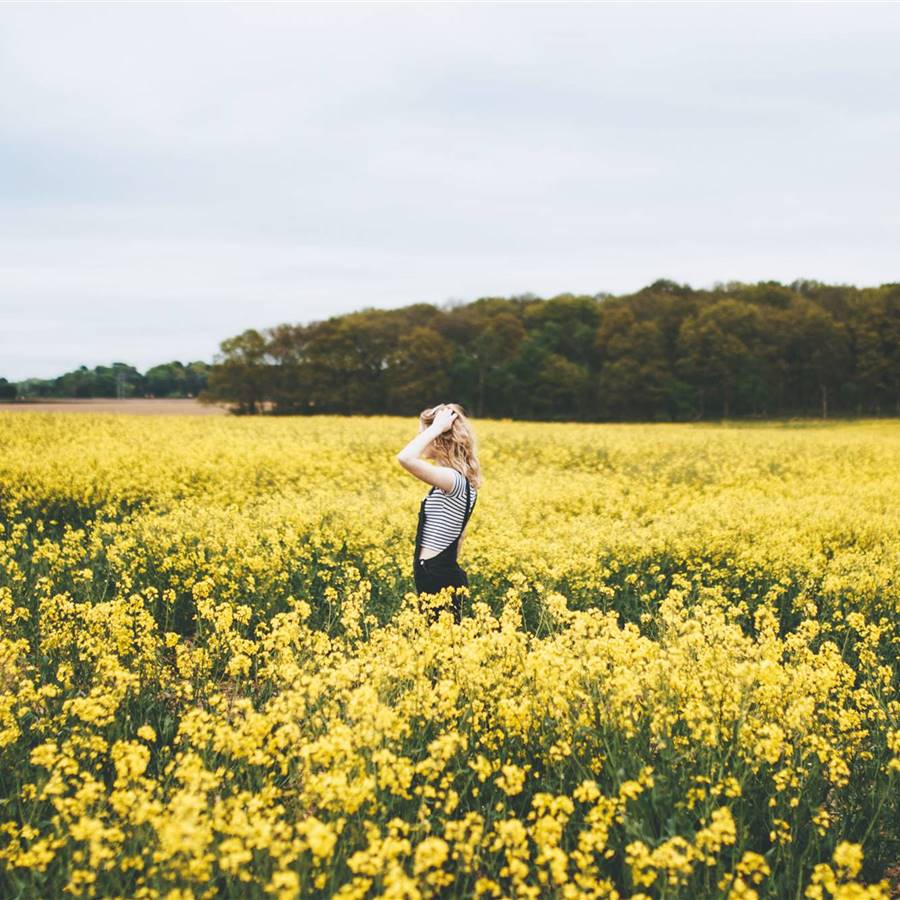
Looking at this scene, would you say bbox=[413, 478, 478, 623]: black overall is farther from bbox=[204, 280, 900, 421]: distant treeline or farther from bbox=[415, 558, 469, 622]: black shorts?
bbox=[204, 280, 900, 421]: distant treeline

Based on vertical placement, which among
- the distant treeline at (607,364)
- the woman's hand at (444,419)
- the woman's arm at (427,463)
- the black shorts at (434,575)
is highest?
the distant treeline at (607,364)

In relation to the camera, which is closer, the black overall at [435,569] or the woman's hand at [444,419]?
the woman's hand at [444,419]

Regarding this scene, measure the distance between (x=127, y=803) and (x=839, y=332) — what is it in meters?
76.6

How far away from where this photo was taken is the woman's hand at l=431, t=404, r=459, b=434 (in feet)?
19.1

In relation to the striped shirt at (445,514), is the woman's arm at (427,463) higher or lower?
higher

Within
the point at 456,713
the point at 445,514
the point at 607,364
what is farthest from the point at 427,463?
the point at 607,364

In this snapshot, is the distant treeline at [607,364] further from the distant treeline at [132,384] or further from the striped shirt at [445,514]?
the striped shirt at [445,514]

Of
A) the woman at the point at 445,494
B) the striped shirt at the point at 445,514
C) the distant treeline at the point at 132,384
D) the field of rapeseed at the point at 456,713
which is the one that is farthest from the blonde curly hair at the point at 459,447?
the distant treeline at the point at 132,384

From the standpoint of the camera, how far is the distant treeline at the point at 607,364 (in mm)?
68312

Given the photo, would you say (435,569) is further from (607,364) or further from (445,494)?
(607,364)

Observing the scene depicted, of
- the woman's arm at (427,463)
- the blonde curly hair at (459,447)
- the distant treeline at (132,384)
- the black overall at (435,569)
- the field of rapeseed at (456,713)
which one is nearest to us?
the field of rapeseed at (456,713)

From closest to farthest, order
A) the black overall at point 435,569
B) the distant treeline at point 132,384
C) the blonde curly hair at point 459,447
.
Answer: the blonde curly hair at point 459,447 < the black overall at point 435,569 < the distant treeline at point 132,384

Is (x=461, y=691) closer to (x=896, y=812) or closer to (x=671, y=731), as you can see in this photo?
(x=671, y=731)

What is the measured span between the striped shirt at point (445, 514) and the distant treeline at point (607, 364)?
2441 inches
